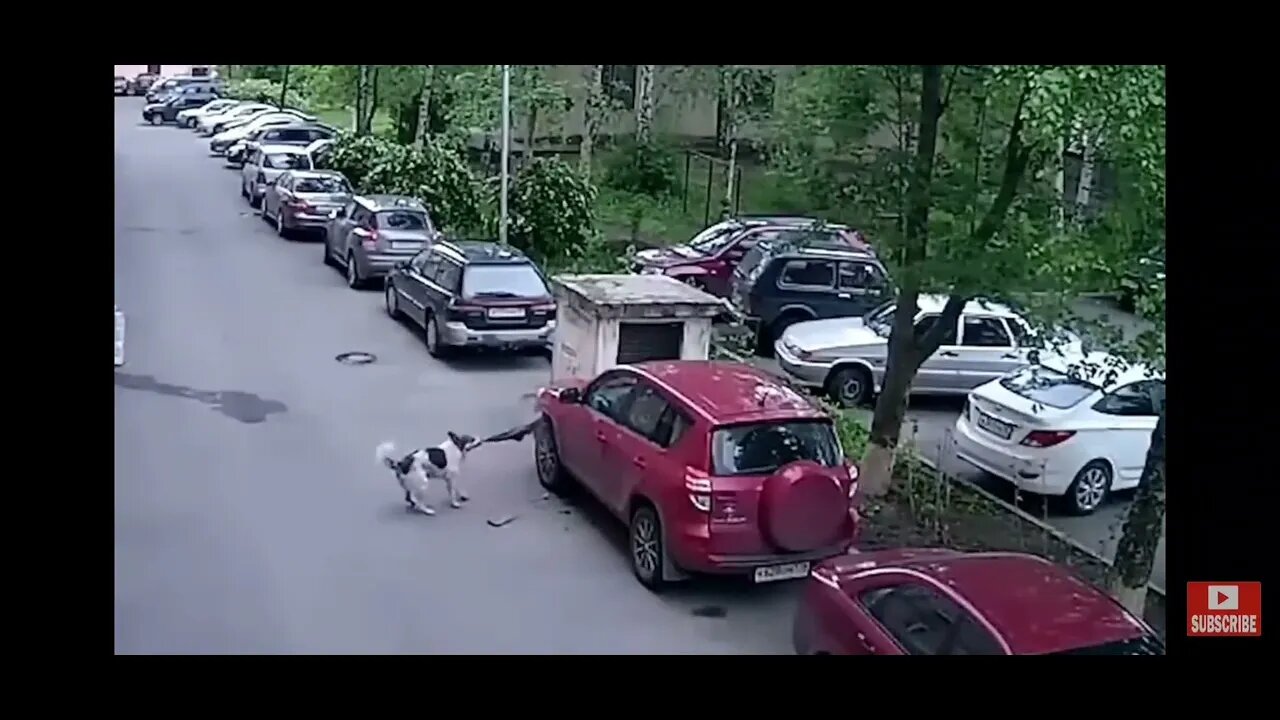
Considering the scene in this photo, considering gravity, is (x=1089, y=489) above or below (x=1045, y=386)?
below

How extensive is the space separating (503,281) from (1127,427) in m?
2.23

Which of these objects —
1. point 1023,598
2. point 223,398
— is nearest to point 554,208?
point 223,398

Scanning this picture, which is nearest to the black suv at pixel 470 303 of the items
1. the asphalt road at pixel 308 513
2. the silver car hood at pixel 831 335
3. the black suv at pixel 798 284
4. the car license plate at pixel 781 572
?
the asphalt road at pixel 308 513

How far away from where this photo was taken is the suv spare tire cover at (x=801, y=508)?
4.43m

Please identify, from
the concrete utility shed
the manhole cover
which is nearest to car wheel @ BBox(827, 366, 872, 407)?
the concrete utility shed

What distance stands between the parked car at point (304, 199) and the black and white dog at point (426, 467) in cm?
144

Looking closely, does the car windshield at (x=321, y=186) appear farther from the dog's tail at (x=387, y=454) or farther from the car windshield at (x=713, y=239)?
the dog's tail at (x=387, y=454)

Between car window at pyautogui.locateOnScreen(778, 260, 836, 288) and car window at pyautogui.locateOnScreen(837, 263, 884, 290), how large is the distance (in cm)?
6

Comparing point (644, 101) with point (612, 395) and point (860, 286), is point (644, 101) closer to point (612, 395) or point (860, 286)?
point (612, 395)

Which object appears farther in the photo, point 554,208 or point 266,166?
point 554,208

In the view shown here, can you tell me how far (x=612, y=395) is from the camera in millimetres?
4863
